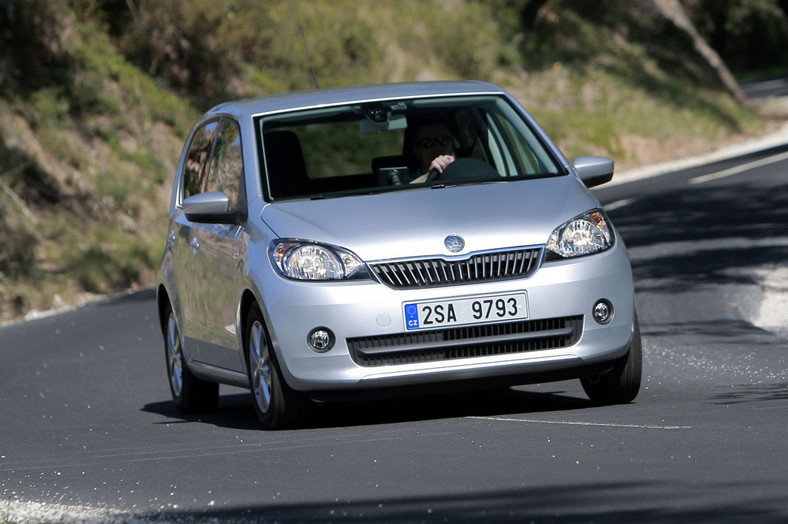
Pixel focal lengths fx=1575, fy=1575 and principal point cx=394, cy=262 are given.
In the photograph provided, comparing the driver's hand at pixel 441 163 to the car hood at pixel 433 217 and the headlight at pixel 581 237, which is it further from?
the headlight at pixel 581 237

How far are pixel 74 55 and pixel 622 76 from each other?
1828 centimetres

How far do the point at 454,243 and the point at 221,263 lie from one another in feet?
5.00

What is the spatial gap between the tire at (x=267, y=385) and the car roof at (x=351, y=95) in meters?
1.40

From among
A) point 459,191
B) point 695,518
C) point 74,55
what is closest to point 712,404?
point 459,191

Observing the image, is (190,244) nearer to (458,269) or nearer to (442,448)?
(458,269)

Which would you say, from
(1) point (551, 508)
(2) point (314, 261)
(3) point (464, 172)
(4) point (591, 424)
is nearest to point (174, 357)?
(3) point (464, 172)

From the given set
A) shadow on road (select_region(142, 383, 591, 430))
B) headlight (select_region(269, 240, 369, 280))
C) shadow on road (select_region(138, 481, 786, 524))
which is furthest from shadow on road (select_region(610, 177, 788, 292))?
shadow on road (select_region(138, 481, 786, 524))

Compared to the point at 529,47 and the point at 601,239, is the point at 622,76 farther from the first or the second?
the point at 601,239

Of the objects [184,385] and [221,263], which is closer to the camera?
[221,263]

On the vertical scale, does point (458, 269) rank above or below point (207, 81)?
above

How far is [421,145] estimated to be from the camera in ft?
28.2

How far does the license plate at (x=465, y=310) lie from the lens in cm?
709

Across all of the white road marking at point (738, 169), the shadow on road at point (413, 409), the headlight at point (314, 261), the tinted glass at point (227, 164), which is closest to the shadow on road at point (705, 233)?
the white road marking at point (738, 169)

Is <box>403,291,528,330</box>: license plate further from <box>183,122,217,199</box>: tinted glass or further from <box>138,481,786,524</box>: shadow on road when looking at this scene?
<box>183,122,217,199</box>: tinted glass
